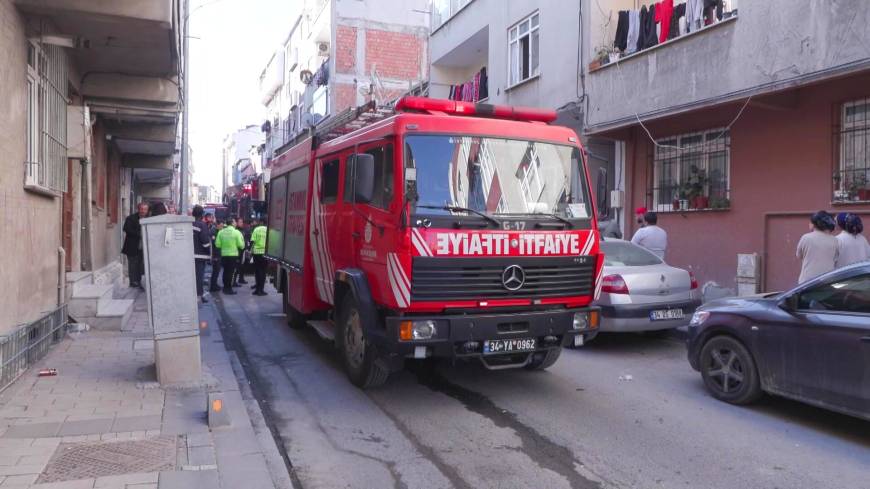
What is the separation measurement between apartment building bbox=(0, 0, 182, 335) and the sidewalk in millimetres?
928

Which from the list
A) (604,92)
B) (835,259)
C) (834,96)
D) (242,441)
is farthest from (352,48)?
(242,441)

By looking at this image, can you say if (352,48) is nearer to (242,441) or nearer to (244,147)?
(242,441)

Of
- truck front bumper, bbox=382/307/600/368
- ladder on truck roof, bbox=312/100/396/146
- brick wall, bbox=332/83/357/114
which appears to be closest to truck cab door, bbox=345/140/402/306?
truck front bumper, bbox=382/307/600/368

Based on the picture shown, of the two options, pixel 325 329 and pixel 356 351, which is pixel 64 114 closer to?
pixel 325 329

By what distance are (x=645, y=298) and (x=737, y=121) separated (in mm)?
4977

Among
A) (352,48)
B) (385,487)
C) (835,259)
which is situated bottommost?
(385,487)

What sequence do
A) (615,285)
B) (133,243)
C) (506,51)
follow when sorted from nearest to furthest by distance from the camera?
(615,285) < (133,243) < (506,51)

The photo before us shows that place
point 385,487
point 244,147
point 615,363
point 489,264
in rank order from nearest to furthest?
point 385,487
point 489,264
point 615,363
point 244,147

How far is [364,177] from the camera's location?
6.11 meters

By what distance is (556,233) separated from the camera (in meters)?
6.22

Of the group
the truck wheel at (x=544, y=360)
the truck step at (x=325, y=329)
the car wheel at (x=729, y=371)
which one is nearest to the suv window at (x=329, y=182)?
the truck step at (x=325, y=329)

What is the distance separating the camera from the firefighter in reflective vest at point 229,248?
14.4 meters

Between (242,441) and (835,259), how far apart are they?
7220 millimetres

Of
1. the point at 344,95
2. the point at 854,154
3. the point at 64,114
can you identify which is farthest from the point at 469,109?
the point at 344,95
